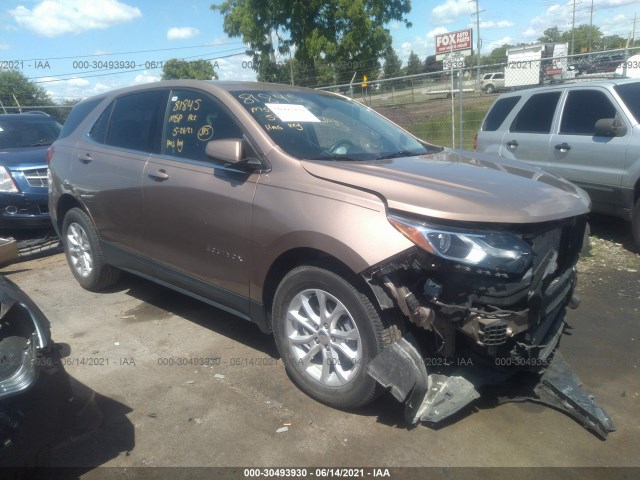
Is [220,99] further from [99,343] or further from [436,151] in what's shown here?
[99,343]

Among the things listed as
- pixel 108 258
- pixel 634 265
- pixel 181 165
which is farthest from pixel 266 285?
pixel 634 265

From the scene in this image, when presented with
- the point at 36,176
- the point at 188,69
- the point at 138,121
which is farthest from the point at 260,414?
the point at 188,69

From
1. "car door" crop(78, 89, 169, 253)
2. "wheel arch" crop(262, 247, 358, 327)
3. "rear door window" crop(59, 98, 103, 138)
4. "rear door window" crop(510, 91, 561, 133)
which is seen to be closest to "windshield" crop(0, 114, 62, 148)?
"rear door window" crop(59, 98, 103, 138)

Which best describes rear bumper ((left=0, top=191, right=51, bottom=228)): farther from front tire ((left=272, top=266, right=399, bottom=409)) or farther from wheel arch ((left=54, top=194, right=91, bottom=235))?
front tire ((left=272, top=266, right=399, bottom=409))

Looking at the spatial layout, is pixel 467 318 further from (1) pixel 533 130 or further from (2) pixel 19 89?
(2) pixel 19 89

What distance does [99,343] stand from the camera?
4203mm

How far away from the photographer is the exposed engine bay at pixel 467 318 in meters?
2.61

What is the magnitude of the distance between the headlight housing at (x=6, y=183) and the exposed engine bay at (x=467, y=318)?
577 cm

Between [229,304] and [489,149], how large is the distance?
204 inches

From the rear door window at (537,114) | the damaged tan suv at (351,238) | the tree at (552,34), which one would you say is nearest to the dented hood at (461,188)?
the damaged tan suv at (351,238)

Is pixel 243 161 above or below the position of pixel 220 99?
below

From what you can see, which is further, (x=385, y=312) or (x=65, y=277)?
(x=65, y=277)

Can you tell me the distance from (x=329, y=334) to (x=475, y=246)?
0.98 m

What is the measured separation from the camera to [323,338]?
3115mm
